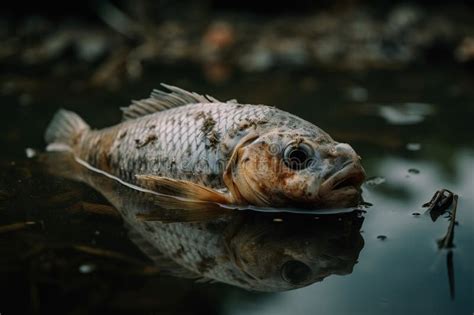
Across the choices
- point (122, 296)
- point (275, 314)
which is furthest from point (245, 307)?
point (122, 296)

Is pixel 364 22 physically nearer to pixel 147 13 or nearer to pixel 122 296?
pixel 147 13

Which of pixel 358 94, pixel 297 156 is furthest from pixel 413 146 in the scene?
pixel 358 94

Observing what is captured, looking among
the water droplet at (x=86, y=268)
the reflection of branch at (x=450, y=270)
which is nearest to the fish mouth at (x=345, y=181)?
the reflection of branch at (x=450, y=270)

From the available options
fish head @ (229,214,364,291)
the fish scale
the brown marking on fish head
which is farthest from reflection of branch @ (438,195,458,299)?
the fish scale

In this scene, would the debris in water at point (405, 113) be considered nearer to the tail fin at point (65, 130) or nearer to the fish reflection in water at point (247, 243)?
the fish reflection in water at point (247, 243)

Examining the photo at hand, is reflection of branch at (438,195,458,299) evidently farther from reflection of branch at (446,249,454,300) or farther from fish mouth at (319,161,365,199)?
fish mouth at (319,161,365,199)
